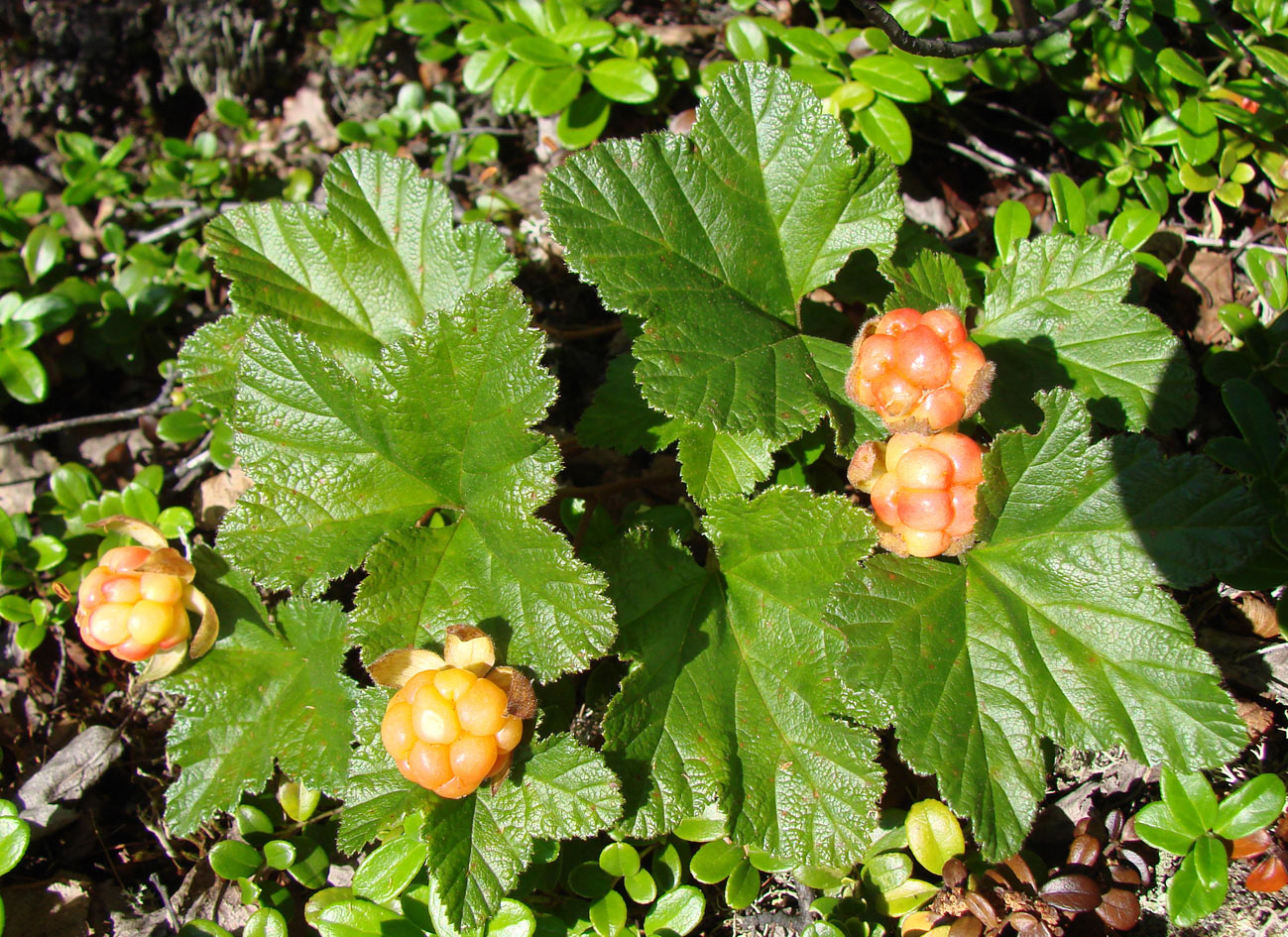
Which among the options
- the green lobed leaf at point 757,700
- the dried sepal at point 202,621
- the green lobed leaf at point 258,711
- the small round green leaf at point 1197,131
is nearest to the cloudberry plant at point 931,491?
the green lobed leaf at point 757,700

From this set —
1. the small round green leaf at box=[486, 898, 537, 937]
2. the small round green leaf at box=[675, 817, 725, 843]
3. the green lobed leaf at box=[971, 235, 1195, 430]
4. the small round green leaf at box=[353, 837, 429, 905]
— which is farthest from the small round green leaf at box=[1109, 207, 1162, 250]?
the small round green leaf at box=[353, 837, 429, 905]

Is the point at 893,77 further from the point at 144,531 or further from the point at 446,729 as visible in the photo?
the point at 144,531

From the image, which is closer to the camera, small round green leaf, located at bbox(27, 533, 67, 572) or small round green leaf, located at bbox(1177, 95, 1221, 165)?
small round green leaf, located at bbox(1177, 95, 1221, 165)

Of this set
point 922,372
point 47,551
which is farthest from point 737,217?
point 47,551

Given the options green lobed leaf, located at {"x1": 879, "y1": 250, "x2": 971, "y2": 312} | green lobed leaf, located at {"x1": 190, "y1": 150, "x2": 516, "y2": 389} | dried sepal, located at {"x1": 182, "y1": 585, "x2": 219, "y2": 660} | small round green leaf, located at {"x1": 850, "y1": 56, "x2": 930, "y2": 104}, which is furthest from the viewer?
small round green leaf, located at {"x1": 850, "y1": 56, "x2": 930, "y2": 104}

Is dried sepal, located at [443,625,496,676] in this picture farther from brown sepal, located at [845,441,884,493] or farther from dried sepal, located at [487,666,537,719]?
brown sepal, located at [845,441,884,493]

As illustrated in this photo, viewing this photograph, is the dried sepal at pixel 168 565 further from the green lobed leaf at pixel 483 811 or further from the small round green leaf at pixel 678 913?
the small round green leaf at pixel 678 913

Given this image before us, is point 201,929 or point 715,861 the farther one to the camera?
point 201,929
